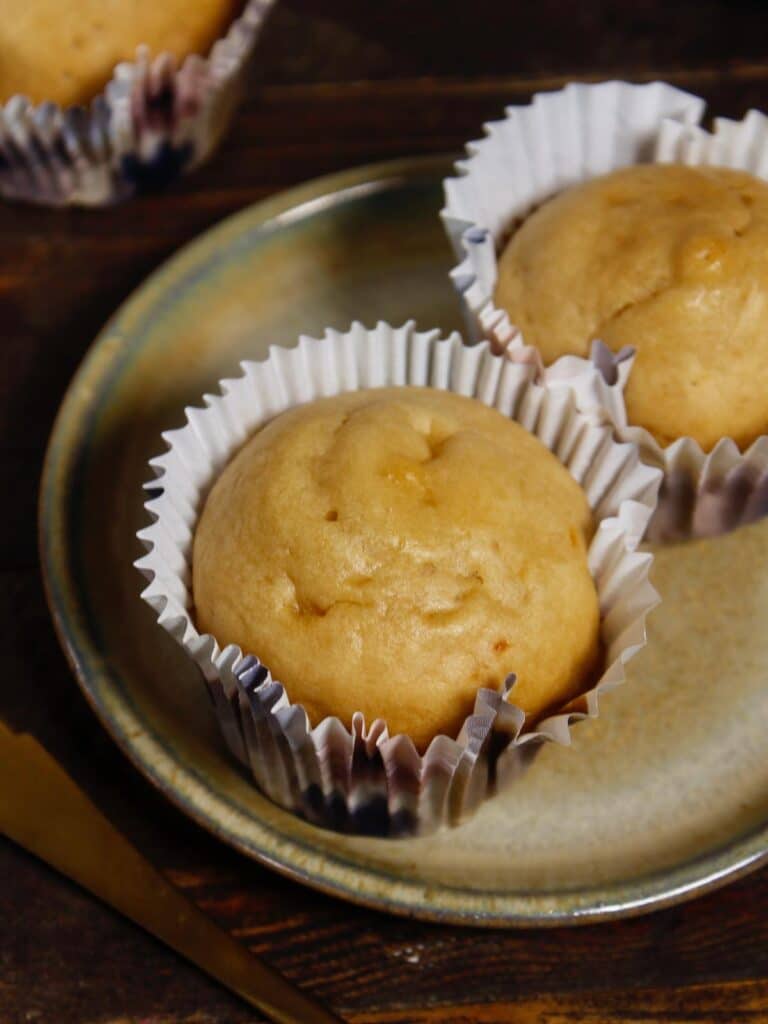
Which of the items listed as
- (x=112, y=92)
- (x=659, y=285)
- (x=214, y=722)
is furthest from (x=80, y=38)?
(x=214, y=722)

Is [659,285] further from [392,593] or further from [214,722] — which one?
[214,722]

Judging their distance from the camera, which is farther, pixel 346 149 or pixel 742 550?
pixel 346 149

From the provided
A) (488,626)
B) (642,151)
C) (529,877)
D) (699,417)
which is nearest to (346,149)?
(642,151)

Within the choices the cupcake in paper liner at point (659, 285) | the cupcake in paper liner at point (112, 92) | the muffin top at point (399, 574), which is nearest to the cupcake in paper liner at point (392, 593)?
the muffin top at point (399, 574)

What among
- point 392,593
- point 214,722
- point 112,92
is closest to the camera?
point 392,593

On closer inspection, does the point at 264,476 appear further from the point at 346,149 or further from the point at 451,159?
the point at 346,149

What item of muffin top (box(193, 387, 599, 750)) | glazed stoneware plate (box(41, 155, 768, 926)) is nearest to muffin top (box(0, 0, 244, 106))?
glazed stoneware plate (box(41, 155, 768, 926))

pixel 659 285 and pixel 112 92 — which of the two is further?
pixel 112 92

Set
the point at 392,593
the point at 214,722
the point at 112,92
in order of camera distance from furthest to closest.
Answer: the point at 112,92
the point at 214,722
the point at 392,593
